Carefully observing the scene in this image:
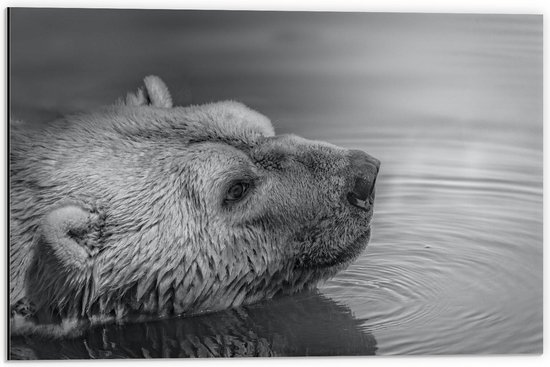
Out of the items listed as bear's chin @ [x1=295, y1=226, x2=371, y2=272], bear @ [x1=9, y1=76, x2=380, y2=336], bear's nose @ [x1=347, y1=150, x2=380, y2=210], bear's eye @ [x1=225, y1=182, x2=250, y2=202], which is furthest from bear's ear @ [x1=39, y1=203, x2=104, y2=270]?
bear's nose @ [x1=347, y1=150, x2=380, y2=210]

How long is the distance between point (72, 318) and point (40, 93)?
97cm

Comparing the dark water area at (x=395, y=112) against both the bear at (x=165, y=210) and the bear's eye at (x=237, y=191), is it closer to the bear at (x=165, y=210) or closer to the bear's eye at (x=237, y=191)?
the bear at (x=165, y=210)

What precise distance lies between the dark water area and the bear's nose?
10.6 inches

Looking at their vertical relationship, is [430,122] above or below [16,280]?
above

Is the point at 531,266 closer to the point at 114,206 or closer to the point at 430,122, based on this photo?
the point at 430,122

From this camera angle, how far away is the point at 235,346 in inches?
160

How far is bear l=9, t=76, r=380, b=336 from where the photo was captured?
387cm

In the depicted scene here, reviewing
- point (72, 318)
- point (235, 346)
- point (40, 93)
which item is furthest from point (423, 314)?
point (40, 93)

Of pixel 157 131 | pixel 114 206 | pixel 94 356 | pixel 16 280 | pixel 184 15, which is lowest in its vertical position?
pixel 94 356

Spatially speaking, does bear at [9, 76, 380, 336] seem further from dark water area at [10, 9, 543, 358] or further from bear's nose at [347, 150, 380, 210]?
dark water area at [10, 9, 543, 358]

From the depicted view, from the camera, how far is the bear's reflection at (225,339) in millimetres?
4004

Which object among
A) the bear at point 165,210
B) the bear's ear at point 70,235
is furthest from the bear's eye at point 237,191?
the bear's ear at point 70,235

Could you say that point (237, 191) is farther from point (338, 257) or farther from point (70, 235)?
Result: point (70, 235)

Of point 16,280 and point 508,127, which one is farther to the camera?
point 508,127
